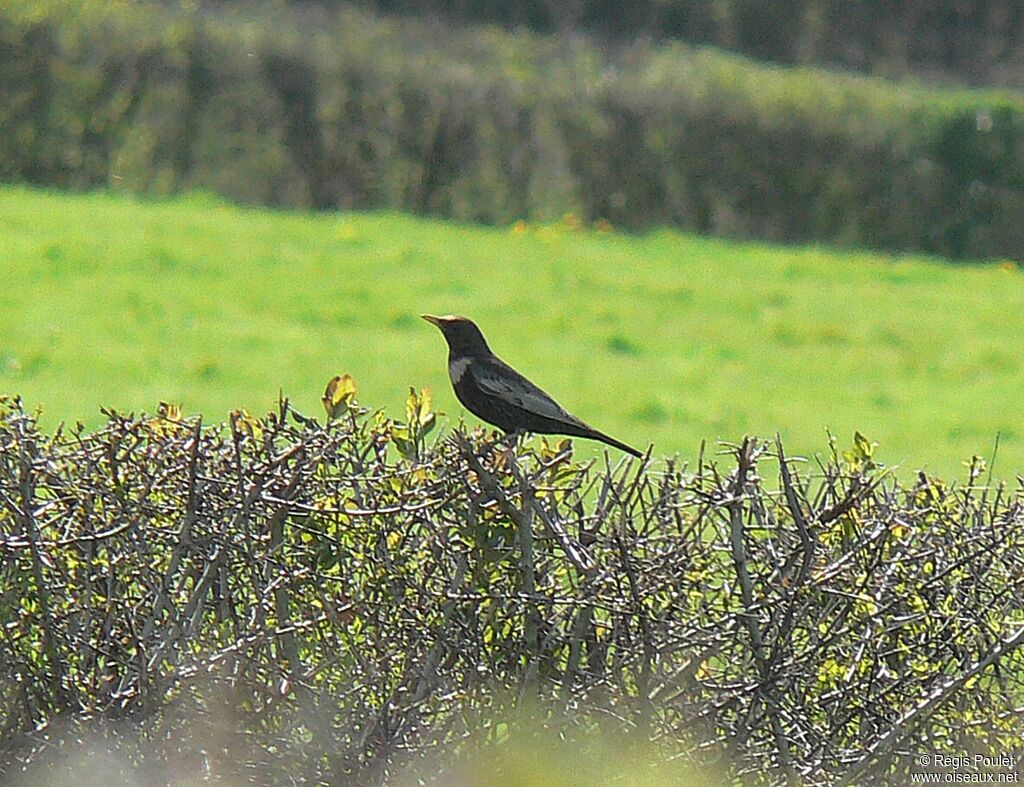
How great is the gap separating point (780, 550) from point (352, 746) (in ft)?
3.83

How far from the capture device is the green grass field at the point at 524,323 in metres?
12.4

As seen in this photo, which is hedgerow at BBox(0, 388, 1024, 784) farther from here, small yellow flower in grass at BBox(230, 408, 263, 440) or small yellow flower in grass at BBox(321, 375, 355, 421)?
small yellow flower in grass at BBox(321, 375, 355, 421)

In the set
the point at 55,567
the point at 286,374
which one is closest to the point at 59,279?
the point at 286,374

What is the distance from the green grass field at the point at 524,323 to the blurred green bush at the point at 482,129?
71cm

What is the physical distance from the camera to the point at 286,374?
41.7 feet

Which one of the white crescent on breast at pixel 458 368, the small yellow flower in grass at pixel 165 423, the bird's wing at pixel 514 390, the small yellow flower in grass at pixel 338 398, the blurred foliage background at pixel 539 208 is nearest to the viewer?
the small yellow flower in grass at pixel 165 423

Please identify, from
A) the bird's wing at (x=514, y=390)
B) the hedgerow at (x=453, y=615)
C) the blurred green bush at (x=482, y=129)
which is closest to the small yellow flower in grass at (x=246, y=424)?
the hedgerow at (x=453, y=615)

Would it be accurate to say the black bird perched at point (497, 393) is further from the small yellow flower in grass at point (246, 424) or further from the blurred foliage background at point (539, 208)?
the blurred foliage background at point (539, 208)

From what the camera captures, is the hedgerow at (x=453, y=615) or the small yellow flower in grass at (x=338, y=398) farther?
the small yellow flower in grass at (x=338, y=398)

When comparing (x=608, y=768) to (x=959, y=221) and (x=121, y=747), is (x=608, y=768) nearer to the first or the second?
(x=121, y=747)

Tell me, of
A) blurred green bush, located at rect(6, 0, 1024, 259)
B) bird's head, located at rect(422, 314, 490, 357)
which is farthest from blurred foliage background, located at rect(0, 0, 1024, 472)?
bird's head, located at rect(422, 314, 490, 357)

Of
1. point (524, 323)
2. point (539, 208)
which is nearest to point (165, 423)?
point (524, 323)

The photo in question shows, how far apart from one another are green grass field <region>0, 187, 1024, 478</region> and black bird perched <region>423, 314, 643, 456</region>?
19.1ft

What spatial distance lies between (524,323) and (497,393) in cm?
976
